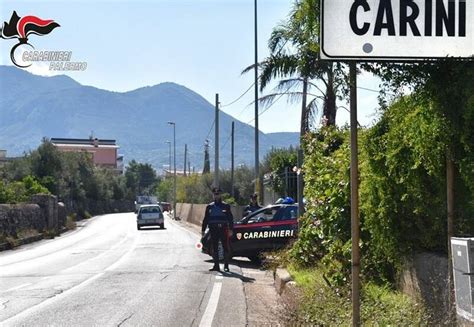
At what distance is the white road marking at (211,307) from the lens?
9.01 meters

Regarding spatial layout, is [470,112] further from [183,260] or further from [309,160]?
[183,260]

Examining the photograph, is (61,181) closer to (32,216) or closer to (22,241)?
(32,216)

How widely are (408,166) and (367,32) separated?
2111mm

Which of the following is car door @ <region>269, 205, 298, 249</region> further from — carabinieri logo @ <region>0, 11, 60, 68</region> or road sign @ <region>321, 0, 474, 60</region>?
road sign @ <region>321, 0, 474, 60</region>

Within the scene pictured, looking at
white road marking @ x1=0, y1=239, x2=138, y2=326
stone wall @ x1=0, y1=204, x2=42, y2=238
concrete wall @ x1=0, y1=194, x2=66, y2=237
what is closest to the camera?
white road marking @ x1=0, y1=239, x2=138, y2=326

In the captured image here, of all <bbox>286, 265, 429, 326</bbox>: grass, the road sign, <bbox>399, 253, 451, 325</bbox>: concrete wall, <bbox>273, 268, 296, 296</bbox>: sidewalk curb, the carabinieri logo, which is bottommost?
<bbox>273, 268, 296, 296</bbox>: sidewalk curb

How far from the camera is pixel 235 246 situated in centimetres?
1709

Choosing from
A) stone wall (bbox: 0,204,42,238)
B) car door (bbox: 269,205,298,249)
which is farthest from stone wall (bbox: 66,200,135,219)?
car door (bbox: 269,205,298,249)

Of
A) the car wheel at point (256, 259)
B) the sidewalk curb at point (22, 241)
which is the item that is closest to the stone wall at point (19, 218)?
the sidewalk curb at point (22, 241)

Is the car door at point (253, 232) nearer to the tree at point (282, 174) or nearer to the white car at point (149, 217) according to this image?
the tree at point (282, 174)

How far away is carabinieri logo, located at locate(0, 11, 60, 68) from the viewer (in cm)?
1906

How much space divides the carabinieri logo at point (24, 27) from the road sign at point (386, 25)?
51.0ft

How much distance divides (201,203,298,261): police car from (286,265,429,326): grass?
298 inches

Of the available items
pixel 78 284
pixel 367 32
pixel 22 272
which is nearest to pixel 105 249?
pixel 22 272
